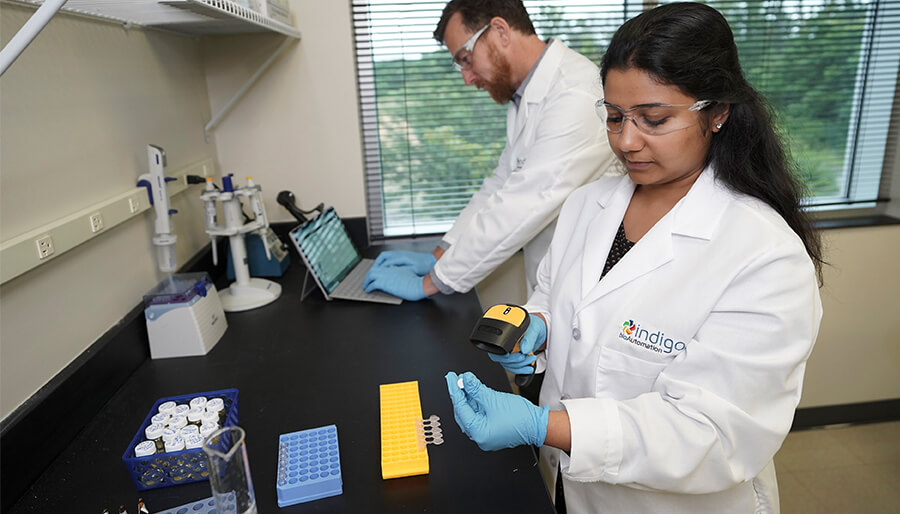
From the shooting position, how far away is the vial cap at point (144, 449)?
2.93ft

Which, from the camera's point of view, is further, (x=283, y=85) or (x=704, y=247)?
(x=283, y=85)

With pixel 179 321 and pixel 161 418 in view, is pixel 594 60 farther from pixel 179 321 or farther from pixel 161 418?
pixel 161 418

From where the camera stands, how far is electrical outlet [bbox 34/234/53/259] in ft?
3.34

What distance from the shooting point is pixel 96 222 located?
121 centimetres

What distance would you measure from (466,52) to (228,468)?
139 centimetres

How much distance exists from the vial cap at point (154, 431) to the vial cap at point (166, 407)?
46 mm

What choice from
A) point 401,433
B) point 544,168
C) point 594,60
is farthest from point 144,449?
point 594,60

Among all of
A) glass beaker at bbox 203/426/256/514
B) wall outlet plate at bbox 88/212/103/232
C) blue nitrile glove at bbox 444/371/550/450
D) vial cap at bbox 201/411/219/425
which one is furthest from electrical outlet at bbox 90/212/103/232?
blue nitrile glove at bbox 444/371/550/450

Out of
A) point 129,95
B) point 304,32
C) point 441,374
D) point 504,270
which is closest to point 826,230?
point 504,270

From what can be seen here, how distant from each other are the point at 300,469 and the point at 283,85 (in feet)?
5.00

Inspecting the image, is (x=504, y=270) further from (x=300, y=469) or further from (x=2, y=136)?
(x=2, y=136)

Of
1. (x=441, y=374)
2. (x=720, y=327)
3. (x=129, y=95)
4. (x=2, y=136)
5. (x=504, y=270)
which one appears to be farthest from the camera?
(x=504, y=270)

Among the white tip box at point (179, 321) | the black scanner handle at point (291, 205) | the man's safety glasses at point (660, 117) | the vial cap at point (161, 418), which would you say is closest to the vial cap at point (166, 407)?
the vial cap at point (161, 418)

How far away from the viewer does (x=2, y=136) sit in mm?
970
